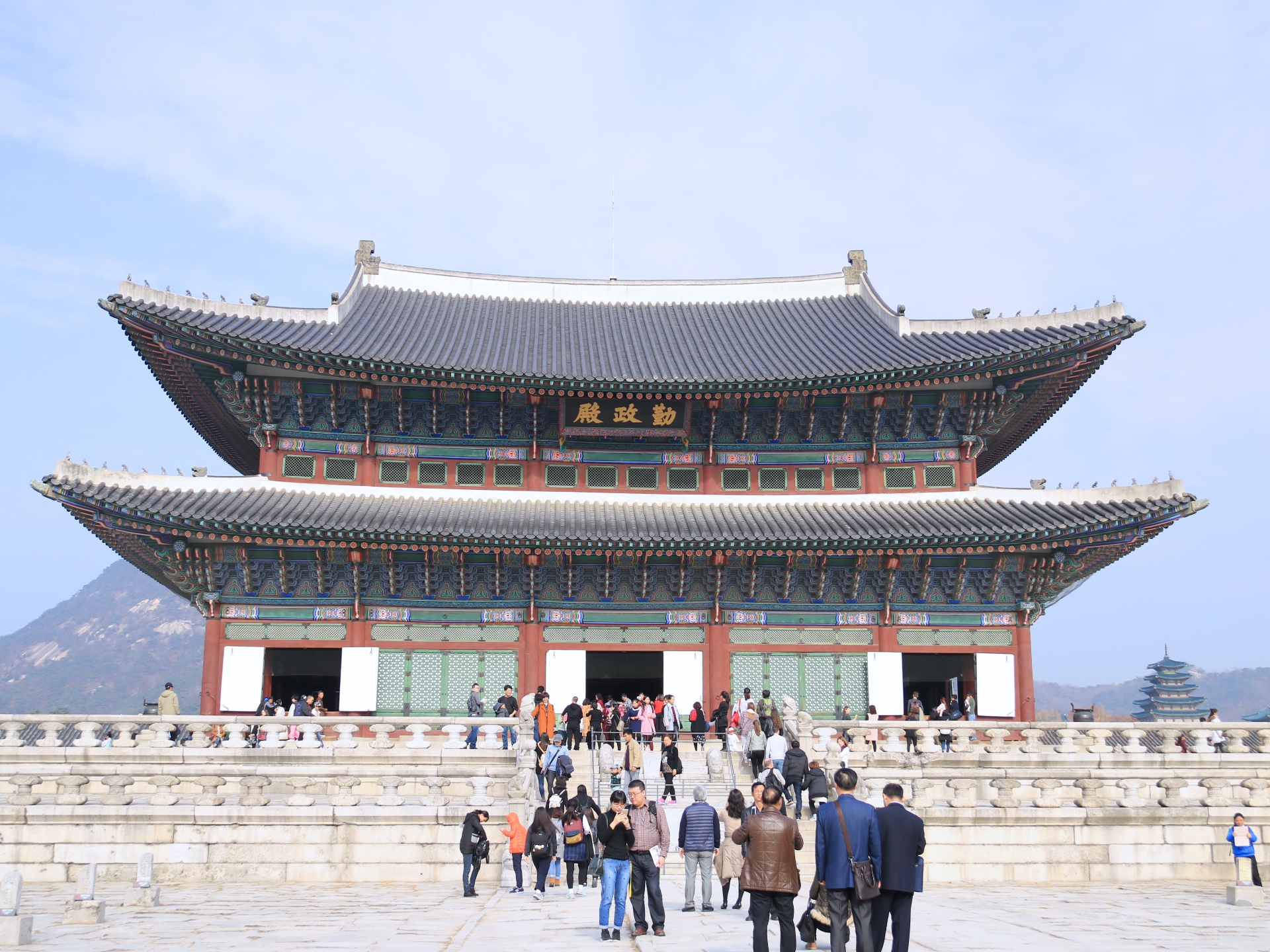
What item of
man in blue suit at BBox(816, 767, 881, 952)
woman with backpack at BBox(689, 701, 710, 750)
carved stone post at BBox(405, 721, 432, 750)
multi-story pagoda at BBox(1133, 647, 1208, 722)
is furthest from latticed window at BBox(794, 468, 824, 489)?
multi-story pagoda at BBox(1133, 647, 1208, 722)

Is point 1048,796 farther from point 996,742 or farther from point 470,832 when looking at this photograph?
point 470,832

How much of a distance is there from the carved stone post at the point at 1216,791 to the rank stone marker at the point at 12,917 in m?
19.0

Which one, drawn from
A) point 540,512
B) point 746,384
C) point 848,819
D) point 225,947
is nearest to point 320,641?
point 540,512

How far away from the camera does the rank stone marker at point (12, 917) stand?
11.9 metres

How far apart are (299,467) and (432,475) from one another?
3582mm

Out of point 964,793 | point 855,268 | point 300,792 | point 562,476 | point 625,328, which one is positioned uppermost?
point 855,268

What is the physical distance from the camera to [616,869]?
12180 millimetres

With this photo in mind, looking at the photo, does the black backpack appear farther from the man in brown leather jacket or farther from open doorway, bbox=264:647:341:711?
open doorway, bbox=264:647:341:711

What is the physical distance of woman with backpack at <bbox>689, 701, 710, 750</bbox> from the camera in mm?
23953

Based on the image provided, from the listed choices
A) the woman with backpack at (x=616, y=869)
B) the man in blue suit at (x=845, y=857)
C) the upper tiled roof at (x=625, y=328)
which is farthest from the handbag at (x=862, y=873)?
the upper tiled roof at (x=625, y=328)

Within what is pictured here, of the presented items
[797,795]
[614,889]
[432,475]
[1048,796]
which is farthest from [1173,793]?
[432,475]

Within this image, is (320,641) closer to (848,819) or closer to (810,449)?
(810,449)

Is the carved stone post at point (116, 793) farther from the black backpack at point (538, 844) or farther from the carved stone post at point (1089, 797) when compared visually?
the carved stone post at point (1089, 797)

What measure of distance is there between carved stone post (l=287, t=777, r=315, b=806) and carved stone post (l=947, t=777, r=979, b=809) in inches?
442
